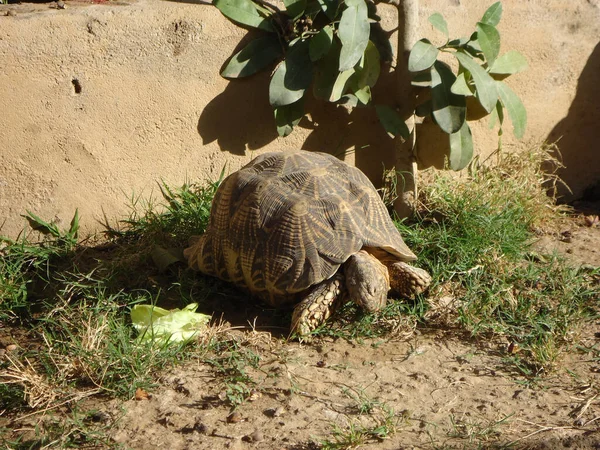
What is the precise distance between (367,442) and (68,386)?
4.55ft

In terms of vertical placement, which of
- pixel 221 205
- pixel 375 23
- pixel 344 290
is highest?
pixel 375 23

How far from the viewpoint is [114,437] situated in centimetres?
314

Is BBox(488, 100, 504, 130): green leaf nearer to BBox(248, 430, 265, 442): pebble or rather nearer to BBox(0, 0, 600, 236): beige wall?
BBox(0, 0, 600, 236): beige wall

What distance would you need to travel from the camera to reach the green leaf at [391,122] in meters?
4.68

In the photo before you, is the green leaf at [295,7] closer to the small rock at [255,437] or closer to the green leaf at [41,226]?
the green leaf at [41,226]

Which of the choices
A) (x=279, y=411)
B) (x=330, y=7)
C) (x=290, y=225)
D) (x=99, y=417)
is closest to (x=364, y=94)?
(x=330, y=7)

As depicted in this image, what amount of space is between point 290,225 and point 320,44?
120 centimetres

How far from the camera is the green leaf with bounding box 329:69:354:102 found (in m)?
4.50

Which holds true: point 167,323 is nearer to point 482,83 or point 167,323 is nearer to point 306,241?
point 306,241

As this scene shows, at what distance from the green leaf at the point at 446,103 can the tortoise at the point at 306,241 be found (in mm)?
696

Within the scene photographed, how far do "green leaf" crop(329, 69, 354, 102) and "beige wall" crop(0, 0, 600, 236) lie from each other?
44 cm

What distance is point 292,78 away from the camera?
451 cm

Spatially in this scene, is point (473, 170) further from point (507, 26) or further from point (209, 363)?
point (209, 363)

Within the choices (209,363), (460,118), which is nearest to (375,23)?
(460,118)
